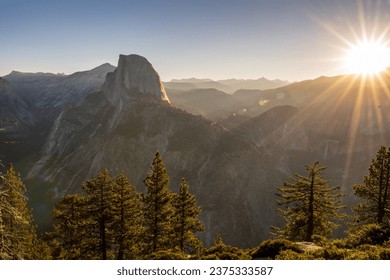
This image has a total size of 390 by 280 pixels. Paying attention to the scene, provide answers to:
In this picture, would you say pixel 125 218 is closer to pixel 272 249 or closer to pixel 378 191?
pixel 272 249

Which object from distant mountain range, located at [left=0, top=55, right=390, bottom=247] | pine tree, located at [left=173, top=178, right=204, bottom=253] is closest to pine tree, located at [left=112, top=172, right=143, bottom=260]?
pine tree, located at [left=173, top=178, right=204, bottom=253]

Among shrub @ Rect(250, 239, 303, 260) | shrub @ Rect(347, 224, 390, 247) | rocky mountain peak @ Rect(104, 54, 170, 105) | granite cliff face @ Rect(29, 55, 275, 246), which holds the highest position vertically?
rocky mountain peak @ Rect(104, 54, 170, 105)

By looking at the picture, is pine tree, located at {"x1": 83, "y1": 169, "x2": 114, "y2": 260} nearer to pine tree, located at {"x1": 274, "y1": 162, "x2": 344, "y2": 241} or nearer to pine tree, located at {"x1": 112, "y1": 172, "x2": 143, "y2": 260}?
pine tree, located at {"x1": 112, "y1": 172, "x2": 143, "y2": 260}

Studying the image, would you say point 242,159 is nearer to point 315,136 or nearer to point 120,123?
point 120,123

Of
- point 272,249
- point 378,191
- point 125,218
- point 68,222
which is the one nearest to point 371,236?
point 272,249

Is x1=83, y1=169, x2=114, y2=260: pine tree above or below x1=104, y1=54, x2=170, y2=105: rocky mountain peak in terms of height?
below

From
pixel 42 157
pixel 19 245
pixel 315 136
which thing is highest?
pixel 19 245
